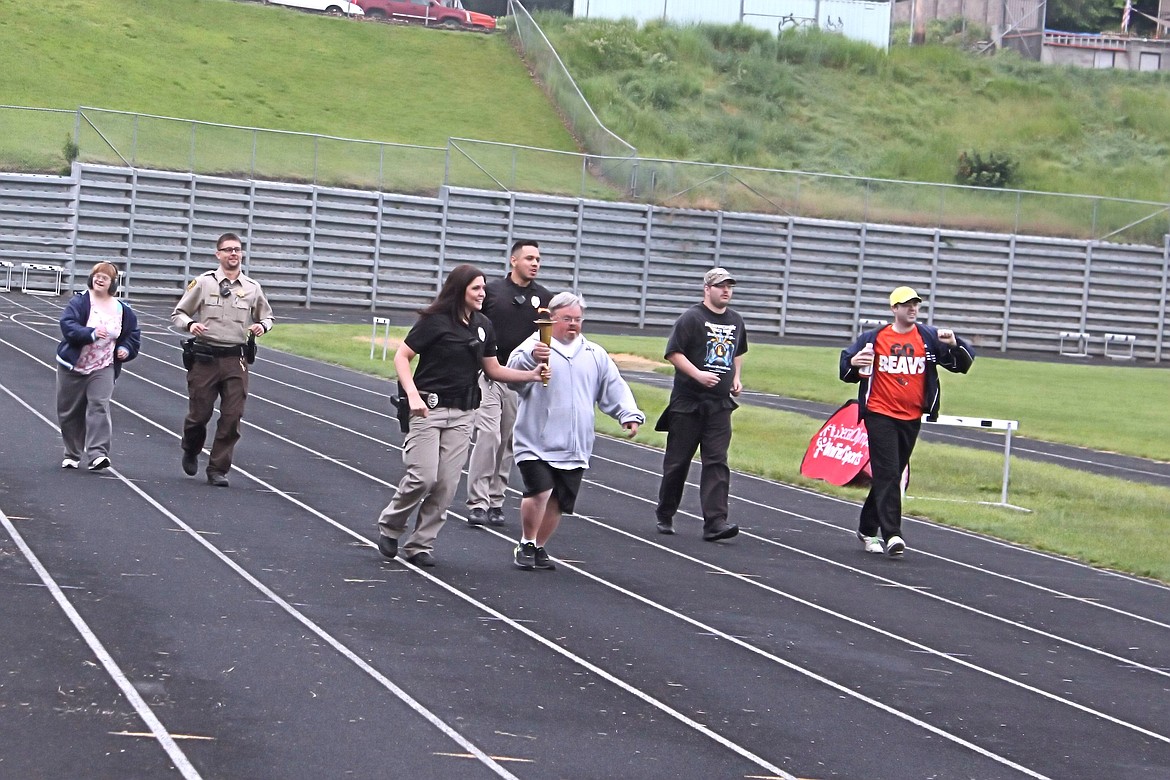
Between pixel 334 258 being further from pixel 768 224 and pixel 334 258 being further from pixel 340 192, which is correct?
pixel 768 224

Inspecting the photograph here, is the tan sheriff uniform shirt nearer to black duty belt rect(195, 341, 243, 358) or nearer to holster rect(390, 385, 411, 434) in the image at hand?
black duty belt rect(195, 341, 243, 358)

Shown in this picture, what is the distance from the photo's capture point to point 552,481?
10.5 metres

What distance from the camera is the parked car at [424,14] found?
61.3 meters

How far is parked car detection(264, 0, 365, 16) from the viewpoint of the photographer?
196 ft

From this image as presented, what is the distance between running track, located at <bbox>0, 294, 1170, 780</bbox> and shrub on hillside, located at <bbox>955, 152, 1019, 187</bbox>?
132 feet

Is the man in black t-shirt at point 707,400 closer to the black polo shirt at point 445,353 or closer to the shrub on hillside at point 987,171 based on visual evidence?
the black polo shirt at point 445,353

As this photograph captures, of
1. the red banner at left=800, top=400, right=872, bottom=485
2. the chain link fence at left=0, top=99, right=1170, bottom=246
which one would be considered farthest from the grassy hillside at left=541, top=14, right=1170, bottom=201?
the red banner at left=800, top=400, right=872, bottom=485

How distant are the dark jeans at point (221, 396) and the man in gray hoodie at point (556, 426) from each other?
3389mm

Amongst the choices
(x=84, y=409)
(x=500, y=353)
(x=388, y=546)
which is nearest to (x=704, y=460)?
(x=500, y=353)

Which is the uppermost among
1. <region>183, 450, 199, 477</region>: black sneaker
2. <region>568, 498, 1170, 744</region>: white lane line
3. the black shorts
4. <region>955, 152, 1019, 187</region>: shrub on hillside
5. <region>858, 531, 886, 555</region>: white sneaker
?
<region>955, 152, 1019, 187</region>: shrub on hillside

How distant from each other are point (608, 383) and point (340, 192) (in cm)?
3133

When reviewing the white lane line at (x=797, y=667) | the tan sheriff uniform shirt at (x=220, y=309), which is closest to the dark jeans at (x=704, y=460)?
the white lane line at (x=797, y=667)

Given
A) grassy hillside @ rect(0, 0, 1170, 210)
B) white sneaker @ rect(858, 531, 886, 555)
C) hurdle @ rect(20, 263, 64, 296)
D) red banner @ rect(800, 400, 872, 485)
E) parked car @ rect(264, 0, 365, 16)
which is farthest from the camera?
parked car @ rect(264, 0, 365, 16)

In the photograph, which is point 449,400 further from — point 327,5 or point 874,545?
point 327,5
